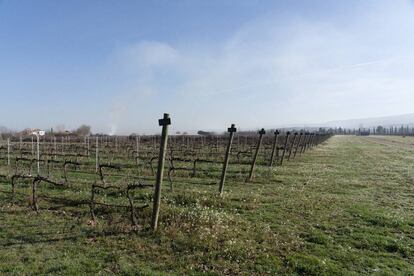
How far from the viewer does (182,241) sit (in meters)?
7.86

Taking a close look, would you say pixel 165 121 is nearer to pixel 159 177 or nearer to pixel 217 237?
pixel 159 177

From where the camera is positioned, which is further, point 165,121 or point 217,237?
point 165,121

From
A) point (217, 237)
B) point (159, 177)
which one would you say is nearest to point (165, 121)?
point (159, 177)

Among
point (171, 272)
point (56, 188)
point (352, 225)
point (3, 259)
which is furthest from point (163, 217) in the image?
point (56, 188)

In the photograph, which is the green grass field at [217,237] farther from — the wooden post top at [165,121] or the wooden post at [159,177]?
the wooden post top at [165,121]

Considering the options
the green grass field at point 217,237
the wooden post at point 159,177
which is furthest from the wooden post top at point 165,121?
the green grass field at point 217,237

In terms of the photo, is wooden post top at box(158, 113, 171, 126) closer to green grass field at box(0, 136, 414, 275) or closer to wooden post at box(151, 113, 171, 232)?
wooden post at box(151, 113, 171, 232)

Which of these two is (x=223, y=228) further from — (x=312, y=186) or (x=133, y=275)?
(x=312, y=186)

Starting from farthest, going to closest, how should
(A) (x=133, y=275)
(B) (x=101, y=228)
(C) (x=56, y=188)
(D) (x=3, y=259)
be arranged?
1. (C) (x=56, y=188)
2. (B) (x=101, y=228)
3. (D) (x=3, y=259)
4. (A) (x=133, y=275)

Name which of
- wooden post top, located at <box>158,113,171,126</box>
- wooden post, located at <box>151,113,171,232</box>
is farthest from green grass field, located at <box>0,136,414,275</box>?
wooden post top, located at <box>158,113,171,126</box>

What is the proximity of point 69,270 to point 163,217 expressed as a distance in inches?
133

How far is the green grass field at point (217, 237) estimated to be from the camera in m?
6.71

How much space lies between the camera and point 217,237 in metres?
8.14

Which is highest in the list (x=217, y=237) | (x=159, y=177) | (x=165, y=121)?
(x=165, y=121)
